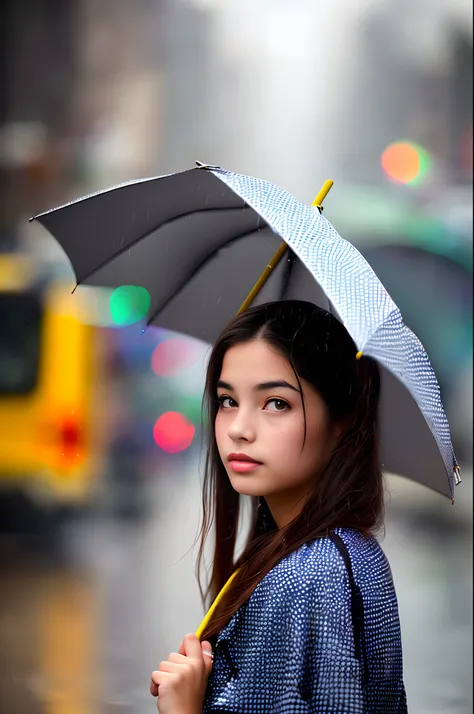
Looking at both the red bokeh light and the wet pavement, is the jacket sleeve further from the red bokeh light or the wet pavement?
the red bokeh light

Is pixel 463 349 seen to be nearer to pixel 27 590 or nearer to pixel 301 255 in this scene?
pixel 27 590

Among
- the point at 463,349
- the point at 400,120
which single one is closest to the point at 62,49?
the point at 400,120

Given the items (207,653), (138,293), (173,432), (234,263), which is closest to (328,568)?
(207,653)

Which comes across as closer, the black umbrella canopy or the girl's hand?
the girl's hand

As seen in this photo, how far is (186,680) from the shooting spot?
175cm

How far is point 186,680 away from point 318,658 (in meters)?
0.25

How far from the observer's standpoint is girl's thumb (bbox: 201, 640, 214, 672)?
1.78 metres

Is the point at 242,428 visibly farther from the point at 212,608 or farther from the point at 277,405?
the point at 212,608

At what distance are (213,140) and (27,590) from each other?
11299mm

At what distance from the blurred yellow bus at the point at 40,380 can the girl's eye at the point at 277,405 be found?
6.18 m

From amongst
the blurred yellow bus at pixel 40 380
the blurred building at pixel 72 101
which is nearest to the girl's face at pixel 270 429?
the blurred yellow bus at pixel 40 380

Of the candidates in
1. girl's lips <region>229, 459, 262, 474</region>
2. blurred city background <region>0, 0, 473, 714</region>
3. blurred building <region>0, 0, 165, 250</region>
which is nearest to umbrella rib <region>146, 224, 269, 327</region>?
blurred city background <region>0, 0, 473, 714</region>

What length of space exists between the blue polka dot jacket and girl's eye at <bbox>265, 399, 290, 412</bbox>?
9.9 inches

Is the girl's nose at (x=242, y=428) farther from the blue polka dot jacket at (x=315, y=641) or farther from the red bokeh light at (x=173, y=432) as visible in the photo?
the red bokeh light at (x=173, y=432)
